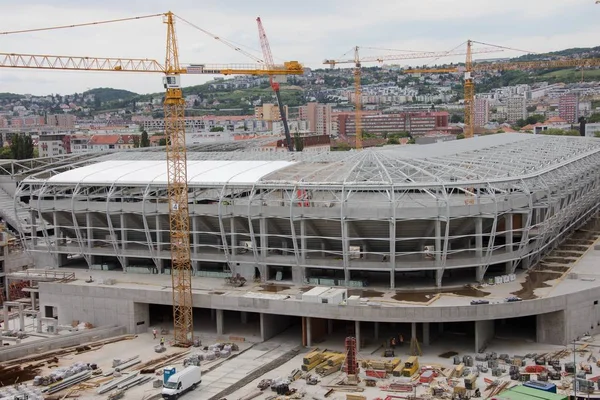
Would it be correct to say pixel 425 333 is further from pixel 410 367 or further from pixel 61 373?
pixel 61 373

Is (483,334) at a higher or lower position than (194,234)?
lower

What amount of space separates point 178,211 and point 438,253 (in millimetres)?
20019

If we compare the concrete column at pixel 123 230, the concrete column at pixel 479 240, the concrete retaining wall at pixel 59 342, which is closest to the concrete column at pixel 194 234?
the concrete column at pixel 123 230

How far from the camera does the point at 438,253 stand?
56688 millimetres

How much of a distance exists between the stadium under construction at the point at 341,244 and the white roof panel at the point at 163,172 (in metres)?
0.30

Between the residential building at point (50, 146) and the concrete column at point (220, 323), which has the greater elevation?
the residential building at point (50, 146)

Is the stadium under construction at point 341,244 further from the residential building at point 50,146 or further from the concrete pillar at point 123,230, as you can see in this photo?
the residential building at point 50,146

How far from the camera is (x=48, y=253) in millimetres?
73625

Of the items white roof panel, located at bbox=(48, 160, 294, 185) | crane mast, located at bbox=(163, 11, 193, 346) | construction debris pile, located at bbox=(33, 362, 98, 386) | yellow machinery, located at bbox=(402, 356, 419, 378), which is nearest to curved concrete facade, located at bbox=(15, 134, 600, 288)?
white roof panel, located at bbox=(48, 160, 294, 185)

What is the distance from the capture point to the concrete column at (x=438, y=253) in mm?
56250

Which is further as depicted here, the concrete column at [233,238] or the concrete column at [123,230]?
the concrete column at [123,230]

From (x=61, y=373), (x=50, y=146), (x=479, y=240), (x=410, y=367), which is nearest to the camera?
(x=410, y=367)

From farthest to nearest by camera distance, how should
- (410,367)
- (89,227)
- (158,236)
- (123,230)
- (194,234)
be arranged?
1. (89,227)
2. (123,230)
3. (158,236)
4. (194,234)
5. (410,367)

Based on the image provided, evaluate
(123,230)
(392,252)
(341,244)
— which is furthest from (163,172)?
(392,252)
